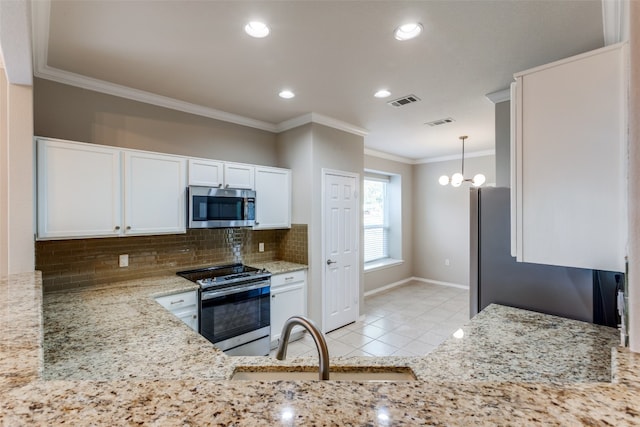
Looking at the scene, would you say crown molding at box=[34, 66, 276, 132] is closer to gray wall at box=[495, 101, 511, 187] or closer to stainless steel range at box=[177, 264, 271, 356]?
stainless steel range at box=[177, 264, 271, 356]

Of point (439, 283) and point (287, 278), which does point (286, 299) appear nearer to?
point (287, 278)

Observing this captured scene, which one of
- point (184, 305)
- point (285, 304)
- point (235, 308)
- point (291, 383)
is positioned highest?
point (291, 383)

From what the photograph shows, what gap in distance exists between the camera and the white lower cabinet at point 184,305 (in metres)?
2.56

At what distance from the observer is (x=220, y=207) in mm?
3127

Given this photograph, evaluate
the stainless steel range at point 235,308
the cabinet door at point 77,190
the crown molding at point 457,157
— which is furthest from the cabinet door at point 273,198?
the crown molding at point 457,157

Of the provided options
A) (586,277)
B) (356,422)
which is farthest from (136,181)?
(586,277)

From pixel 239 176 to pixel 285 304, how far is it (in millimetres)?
1584

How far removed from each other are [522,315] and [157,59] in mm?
3171

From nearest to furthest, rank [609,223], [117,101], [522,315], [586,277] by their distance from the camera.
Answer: [609,223] → [586,277] → [522,315] → [117,101]

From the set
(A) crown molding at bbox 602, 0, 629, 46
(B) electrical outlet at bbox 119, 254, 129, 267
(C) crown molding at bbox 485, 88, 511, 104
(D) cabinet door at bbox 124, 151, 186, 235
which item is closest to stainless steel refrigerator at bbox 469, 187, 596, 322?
(A) crown molding at bbox 602, 0, 629, 46

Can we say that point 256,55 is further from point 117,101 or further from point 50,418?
point 50,418

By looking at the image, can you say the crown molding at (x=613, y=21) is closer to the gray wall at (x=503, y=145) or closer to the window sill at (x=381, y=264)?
the gray wall at (x=503, y=145)

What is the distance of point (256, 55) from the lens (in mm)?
2275

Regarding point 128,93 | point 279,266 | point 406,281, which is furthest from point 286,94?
point 406,281
